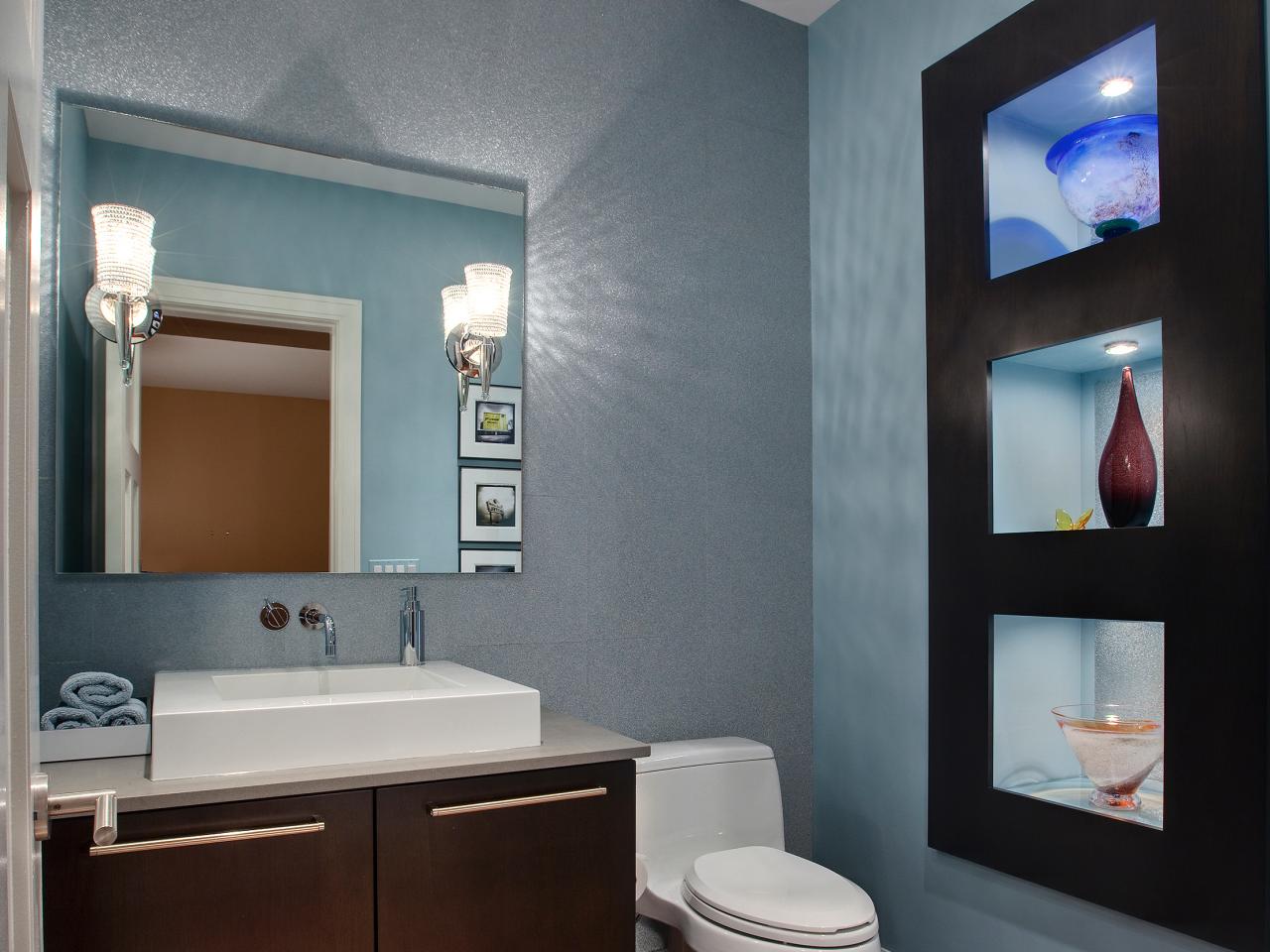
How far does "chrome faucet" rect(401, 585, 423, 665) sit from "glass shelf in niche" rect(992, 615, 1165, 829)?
1213mm

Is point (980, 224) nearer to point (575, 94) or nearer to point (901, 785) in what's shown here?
point (575, 94)

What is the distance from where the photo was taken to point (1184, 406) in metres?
1.73

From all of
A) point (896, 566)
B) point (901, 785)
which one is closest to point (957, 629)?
point (896, 566)

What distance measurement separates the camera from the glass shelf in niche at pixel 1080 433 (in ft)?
6.17

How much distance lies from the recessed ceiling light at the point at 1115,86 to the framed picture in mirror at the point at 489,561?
61.3 inches

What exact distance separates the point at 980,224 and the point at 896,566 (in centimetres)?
81

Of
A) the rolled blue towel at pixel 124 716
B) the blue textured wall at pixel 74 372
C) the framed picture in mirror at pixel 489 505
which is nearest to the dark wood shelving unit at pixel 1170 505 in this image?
the framed picture in mirror at pixel 489 505

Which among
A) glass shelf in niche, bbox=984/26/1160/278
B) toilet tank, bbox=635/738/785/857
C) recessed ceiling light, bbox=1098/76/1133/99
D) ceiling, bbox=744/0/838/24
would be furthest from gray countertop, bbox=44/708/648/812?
ceiling, bbox=744/0/838/24

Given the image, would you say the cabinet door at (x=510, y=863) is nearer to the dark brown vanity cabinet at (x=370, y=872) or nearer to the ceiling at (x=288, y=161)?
the dark brown vanity cabinet at (x=370, y=872)

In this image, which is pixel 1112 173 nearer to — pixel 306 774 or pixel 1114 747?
pixel 1114 747

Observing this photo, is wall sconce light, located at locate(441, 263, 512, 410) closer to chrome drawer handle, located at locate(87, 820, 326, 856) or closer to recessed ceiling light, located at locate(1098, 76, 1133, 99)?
chrome drawer handle, located at locate(87, 820, 326, 856)

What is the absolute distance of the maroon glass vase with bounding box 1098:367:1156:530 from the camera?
73.5 inches

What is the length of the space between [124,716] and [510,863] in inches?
26.6

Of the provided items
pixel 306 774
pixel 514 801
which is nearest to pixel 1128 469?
pixel 514 801
